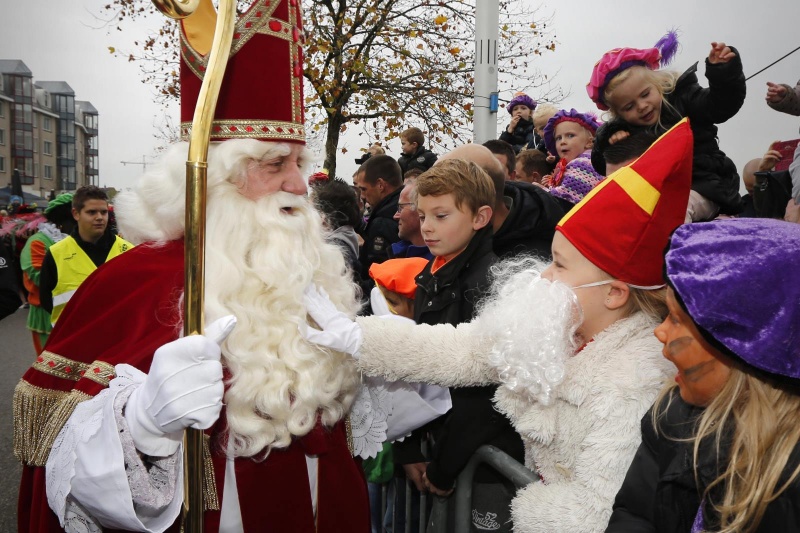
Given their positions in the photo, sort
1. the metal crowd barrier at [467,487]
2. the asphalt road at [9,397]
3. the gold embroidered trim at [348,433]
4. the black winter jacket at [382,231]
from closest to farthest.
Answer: the metal crowd barrier at [467,487] → the gold embroidered trim at [348,433] → the asphalt road at [9,397] → the black winter jacket at [382,231]

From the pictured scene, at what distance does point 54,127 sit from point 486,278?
88427mm

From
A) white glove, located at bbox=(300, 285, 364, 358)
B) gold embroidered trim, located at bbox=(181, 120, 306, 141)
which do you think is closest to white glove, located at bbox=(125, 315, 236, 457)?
white glove, located at bbox=(300, 285, 364, 358)

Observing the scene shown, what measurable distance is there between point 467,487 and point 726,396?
1.08 metres

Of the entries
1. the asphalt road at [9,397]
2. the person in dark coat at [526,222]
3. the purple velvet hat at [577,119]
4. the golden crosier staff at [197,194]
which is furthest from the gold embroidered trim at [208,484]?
the purple velvet hat at [577,119]

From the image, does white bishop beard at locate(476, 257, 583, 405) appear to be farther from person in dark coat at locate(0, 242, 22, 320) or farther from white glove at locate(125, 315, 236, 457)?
person in dark coat at locate(0, 242, 22, 320)

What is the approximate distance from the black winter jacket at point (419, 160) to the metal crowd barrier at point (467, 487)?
192 inches

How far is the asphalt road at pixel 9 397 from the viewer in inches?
171

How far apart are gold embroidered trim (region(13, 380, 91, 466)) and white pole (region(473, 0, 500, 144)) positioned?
5.06 meters

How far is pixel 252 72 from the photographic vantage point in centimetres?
188

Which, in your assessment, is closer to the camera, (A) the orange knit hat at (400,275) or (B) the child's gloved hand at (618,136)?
(B) the child's gloved hand at (618,136)

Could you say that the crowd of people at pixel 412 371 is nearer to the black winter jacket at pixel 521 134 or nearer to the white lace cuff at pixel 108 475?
the white lace cuff at pixel 108 475

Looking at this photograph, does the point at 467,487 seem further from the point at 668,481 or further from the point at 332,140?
the point at 332,140

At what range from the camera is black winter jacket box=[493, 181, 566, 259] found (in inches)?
118

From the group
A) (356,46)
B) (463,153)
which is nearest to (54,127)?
(356,46)
